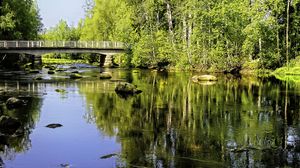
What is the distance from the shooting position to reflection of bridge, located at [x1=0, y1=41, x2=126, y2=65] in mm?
71725

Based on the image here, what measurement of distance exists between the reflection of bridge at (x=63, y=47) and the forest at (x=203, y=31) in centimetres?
314

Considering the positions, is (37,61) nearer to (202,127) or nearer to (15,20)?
(15,20)

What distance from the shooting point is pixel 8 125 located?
19578mm

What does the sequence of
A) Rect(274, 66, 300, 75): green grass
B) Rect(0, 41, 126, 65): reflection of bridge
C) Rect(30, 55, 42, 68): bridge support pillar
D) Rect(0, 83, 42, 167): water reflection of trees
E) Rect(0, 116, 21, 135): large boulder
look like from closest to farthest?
Rect(0, 83, 42, 167): water reflection of trees
Rect(0, 116, 21, 135): large boulder
Rect(274, 66, 300, 75): green grass
Rect(0, 41, 126, 65): reflection of bridge
Rect(30, 55, 42, 68): bridge support pillar

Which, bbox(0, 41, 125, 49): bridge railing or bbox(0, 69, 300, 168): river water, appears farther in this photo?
bbox(0, 41, 125, 49): bridge railing

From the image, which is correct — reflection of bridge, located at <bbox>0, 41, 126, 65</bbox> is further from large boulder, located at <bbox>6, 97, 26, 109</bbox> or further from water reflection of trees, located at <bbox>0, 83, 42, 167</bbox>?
large boulder, located at <bbox>6, 97, 26, 109</bbox>

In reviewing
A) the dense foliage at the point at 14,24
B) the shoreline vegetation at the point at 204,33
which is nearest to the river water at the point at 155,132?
the shoreline vegetation at the point at 204,33

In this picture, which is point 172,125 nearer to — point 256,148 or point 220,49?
point 256,148

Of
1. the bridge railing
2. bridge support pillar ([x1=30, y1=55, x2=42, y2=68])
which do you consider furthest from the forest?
bridge support pillar ([x1=30, y1=55, x2=42, y2=68])

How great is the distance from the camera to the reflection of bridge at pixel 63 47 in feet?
235

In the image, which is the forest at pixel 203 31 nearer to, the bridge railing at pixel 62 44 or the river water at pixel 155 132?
the bridge railing at pixel 62 44

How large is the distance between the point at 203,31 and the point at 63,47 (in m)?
28.6

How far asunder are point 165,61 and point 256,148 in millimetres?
60557

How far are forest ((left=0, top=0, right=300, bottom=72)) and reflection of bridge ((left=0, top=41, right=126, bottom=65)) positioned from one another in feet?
10.3
